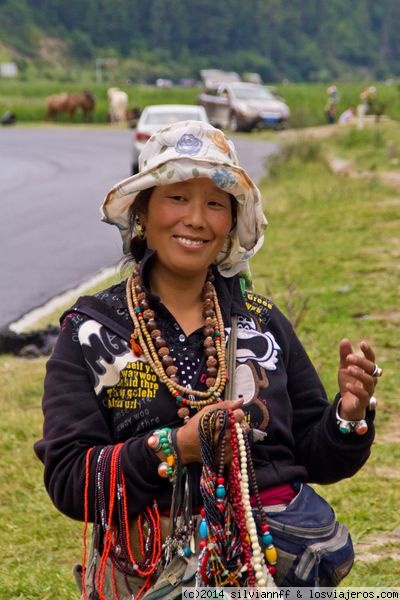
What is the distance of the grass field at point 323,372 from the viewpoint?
14.6ft

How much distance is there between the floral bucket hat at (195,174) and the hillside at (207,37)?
347 ft

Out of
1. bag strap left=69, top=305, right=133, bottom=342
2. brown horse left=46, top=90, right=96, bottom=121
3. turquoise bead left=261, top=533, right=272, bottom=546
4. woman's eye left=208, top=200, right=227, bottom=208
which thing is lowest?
brown horse left=46, top=90, right=96, bottom=121

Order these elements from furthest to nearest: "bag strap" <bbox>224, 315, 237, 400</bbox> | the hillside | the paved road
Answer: the hillside → the paved road → "bag strap" <bbox>224, 315, 237, 400</bbox>

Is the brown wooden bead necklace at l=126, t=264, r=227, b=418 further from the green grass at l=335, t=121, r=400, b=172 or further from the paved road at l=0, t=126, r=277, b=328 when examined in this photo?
the green grass at l=335, t=121, r=400, b=172

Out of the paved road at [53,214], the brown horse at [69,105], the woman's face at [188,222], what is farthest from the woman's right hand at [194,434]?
the brown horse at [69,105]

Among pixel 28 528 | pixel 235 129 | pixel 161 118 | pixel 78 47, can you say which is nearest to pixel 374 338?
pixel 28 528

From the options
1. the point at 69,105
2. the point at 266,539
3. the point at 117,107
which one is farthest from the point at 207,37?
the point at 266,539

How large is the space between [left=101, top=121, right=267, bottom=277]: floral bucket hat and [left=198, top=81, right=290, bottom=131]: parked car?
32.7m

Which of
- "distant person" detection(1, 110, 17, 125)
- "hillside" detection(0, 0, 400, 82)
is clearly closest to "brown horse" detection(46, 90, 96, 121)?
"distant person" detection(1, 110, 17, 125)

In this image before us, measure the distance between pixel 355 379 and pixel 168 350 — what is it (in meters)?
0.46

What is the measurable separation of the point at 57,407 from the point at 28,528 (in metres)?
2.32

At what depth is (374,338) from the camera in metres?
7.63

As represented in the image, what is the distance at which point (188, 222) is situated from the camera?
282 centimetres

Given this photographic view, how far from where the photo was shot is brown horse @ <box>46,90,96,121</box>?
41.3m
